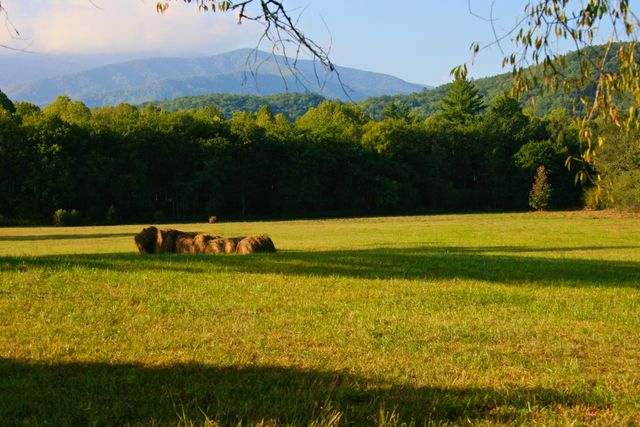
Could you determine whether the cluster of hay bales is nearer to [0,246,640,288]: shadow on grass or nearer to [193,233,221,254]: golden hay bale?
[193,233,221,254]: golden hay bale

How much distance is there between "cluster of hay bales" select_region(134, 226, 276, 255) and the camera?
21.2 metres

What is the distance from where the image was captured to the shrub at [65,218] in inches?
2277

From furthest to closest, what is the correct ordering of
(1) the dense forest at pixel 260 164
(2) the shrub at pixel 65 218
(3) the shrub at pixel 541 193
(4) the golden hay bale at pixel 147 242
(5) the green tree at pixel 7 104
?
1. (5) the green tree at pixel 7 104
2. (3) the shrub at pixel 541 193
3. (1) the dense forest at pixel 260 164
4. (2) the shrub at pixel 65 218
5. (4) the golden hay bale at pixel 147 242

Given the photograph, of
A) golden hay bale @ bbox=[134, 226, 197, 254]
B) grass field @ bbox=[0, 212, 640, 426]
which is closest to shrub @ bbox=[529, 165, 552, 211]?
golden hay bale @ bbox=[134, 226, 197, 254]

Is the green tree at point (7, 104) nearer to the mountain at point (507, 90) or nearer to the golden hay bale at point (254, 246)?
the mountain at point (507, 90)

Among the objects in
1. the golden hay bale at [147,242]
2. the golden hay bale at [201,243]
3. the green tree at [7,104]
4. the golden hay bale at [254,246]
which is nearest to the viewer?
the golden hay bale at [254,246]

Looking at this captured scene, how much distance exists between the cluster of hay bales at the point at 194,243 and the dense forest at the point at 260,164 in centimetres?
4153

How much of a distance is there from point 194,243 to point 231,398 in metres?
17.1

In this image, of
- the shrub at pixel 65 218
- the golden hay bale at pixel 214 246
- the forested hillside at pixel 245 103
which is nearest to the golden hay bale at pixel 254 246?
the golden hay bale at pixel 214 246

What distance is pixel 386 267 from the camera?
52.1 feet

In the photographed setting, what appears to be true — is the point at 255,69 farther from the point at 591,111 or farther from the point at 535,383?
the point at 535,383

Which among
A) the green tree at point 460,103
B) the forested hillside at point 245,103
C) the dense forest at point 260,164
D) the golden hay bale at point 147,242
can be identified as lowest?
the golden hay bale at point 147,242

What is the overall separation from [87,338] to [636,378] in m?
6.21

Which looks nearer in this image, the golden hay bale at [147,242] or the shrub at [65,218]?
the golden hay bale at [147,242]
